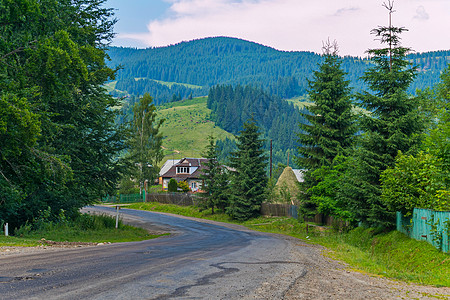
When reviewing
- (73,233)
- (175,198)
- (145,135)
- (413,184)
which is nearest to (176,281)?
(73,233)

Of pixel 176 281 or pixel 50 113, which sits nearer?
pixel 176 281

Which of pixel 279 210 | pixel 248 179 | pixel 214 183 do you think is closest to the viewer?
pixel 279 210

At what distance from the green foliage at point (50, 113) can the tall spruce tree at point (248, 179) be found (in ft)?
68.7

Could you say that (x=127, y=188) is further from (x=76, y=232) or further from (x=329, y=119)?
(x=76, y=232)

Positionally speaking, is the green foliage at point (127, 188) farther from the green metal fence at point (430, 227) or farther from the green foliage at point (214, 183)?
the green metal fence at point (430, 227)

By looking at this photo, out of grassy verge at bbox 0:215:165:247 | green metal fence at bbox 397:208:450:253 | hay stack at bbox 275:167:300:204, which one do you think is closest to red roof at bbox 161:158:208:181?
hay stack at bbox 275:167:300:204

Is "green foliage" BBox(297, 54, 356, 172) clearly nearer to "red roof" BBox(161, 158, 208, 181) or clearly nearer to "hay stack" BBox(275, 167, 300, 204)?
"hay stack" BBox(275, 167, 300, 204)

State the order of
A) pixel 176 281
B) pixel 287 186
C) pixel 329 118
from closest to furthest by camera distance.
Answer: pixel 176 281, pixel 329 118, pixel 287 186

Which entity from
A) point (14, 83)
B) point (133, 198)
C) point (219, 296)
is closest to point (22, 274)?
point (219, 296)

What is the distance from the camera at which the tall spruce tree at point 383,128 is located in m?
24.2

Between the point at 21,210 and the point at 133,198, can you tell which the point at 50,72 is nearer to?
the point at 21,210

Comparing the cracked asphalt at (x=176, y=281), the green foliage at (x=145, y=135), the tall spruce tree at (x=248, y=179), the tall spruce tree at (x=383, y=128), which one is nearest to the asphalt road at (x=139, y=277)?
the cracked asphalt at (x=176, y=281)

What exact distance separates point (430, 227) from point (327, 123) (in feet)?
62.3

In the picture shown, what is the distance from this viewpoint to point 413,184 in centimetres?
2130
